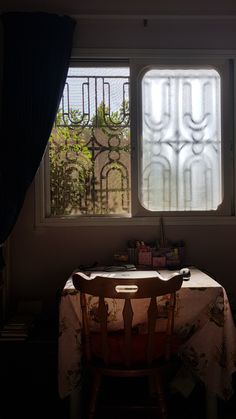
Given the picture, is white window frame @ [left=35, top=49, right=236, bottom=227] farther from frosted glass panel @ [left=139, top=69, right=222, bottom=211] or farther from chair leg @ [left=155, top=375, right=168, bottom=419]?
chair leg @ [left=155, top=375, right=168, bottom=419]

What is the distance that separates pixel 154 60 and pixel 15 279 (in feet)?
A: 5.79

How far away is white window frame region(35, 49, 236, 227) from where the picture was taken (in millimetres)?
2703

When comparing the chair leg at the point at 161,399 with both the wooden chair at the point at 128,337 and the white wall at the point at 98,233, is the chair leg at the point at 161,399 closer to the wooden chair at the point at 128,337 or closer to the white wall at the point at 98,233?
the wooden chair at the point at 128,337

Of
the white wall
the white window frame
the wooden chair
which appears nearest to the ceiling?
the white wall

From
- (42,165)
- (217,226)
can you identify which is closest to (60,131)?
(42,165)

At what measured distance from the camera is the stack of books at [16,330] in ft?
7.36

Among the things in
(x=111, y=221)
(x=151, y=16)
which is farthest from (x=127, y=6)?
(x=111, y=221)

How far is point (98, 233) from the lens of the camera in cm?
271

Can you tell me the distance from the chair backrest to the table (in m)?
0.12

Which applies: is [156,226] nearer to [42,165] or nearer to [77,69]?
[42,165]

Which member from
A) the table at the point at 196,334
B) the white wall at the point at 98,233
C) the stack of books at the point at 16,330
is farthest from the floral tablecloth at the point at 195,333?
the white wall at the point at 98,233

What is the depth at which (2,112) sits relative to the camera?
8.40ft

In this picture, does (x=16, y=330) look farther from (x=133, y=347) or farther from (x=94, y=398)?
(x=133, y=347)

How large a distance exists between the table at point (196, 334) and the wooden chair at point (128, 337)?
7 centimetres
